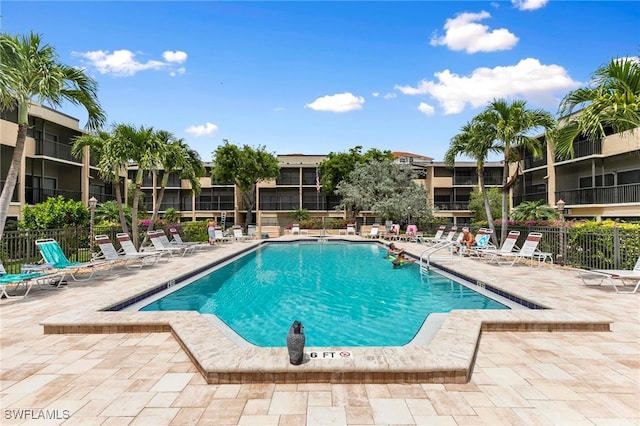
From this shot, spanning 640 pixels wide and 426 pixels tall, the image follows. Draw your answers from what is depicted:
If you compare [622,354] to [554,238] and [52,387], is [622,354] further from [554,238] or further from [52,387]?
[554,238]

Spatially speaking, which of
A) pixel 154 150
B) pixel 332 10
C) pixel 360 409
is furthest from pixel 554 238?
pixel 154 150

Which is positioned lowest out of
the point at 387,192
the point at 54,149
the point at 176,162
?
the point at 387,192

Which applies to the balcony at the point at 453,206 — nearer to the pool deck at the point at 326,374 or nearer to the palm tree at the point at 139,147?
the palm tree at the point at 139,147

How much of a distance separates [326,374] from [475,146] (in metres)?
13.7

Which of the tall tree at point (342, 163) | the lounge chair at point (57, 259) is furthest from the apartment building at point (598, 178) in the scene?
the lounge chair at point (57, 259)

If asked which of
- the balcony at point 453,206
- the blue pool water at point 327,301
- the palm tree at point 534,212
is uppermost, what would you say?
the balcony at point 453,206

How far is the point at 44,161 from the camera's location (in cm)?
2194

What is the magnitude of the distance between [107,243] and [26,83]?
4.65 metres

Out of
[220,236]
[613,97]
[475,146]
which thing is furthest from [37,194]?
[613,97]

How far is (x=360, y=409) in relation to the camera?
307 cm

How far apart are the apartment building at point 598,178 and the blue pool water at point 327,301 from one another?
13828mm

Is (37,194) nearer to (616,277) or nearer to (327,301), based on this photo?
(327,301)

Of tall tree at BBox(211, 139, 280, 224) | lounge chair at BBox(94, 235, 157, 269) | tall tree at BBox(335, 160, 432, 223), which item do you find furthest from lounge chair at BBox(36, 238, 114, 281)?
tall tree at BBox(211, 139, 280, 224)

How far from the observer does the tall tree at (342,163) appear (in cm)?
3284
